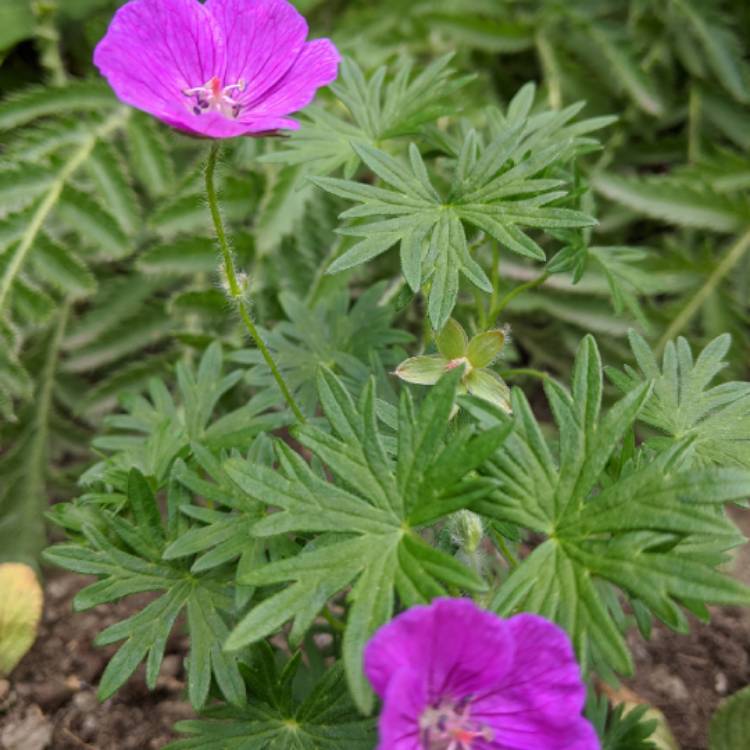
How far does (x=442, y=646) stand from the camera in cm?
96

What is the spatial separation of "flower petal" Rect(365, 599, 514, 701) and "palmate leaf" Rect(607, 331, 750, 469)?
42 centimetres

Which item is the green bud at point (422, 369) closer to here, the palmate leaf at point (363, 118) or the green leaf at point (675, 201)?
the palmate leaf at point (363, 118)

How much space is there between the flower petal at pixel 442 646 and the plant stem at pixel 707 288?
5.02ft

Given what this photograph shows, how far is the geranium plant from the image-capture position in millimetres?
1029

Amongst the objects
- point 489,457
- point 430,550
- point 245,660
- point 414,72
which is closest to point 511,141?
point 489,457

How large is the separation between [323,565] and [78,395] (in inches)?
58.7

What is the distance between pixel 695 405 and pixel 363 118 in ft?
2.50

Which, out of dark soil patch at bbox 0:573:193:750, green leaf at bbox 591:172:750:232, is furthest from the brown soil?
green leaf at bbox 591:172:750:232

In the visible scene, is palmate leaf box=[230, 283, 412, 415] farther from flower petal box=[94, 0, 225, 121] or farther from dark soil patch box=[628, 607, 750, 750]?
dark soil patch box=[628, 607, 750, 750]

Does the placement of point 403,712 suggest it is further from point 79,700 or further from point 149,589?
point 79,700

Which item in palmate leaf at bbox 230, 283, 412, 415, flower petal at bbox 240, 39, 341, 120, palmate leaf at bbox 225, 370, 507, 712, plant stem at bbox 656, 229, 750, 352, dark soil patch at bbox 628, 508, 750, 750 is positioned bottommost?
dark soil patch at bbox 628, 508, 750, 750

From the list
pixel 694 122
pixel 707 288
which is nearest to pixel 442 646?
pixel 707 288

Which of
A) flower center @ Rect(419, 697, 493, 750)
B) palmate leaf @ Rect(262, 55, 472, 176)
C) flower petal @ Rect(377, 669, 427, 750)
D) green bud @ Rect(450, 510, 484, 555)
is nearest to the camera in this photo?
flower petal @ Rect(377, 669, 427, 750)

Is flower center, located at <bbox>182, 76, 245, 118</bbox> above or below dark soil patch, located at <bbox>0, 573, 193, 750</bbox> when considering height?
above
